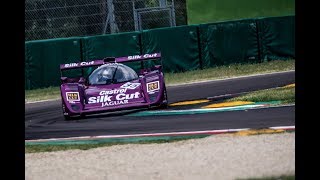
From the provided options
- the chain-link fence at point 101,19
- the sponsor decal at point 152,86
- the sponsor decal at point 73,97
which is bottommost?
the sponsor decal at point 73,97

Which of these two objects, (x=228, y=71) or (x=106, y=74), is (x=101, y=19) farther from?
(x=106, y=74)

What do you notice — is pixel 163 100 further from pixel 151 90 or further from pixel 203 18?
pixel 203 18

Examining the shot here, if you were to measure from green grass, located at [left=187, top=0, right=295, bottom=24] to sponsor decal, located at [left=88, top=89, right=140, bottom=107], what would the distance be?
36.2 feet

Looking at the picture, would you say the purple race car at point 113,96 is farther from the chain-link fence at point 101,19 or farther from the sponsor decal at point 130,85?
the chain-link fence at point 101,19

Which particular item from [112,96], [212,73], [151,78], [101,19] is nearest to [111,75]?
[112,96]

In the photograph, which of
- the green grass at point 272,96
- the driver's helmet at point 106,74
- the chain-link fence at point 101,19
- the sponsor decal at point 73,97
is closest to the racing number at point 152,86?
the driver's helmet at point 106,74

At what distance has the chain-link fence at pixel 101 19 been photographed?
62.4 ft

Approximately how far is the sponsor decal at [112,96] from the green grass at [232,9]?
1105 centimetres

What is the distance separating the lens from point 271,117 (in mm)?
8938

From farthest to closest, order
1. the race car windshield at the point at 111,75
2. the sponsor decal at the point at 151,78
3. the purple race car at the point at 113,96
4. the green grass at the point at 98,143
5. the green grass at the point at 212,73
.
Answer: the green grass at the point at 212,73
the race car windshield at the point at 111,75
the sponsor decal at the point at 151,78
the purple race car at the point at 113,96
the green grass at the point at 98,143

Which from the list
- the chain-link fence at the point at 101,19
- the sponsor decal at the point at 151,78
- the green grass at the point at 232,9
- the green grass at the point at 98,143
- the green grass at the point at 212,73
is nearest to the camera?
the green grass at the point at 98,143

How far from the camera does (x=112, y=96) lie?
35.5 feet
